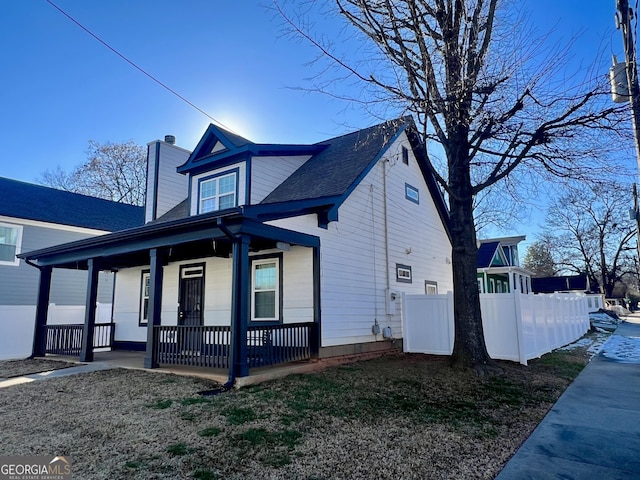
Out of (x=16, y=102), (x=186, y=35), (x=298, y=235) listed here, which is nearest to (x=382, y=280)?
(x=298, y=235)

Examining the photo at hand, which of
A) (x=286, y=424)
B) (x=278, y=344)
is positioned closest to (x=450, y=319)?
(x=278, y=344)

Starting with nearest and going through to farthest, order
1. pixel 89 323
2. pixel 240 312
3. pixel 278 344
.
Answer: pixel 240 312 → pixel 278 344 → pixel 89 323

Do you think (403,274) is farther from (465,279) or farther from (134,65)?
(134,65)

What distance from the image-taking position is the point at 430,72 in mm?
7914

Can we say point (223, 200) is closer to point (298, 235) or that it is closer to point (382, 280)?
point (298, 235)

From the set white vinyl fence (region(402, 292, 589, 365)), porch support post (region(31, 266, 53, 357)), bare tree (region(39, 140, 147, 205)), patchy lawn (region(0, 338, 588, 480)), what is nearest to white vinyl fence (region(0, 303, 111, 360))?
porch support post (region(31, 266, 53, 357))

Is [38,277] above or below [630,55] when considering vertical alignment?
below

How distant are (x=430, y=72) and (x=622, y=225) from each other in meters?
43.2

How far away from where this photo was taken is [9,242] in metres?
14.4

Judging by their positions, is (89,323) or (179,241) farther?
(89,323)

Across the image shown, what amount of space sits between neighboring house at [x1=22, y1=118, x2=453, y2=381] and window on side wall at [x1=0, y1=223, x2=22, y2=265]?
367cm

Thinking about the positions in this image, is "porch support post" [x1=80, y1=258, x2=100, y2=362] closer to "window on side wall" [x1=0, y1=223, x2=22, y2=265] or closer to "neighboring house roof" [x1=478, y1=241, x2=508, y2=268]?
"window on side wall" [x1=0, y1=223, x2=22, y2=265]

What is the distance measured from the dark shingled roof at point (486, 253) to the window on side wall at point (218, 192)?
1763 cm

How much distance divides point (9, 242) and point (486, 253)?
2381cm
